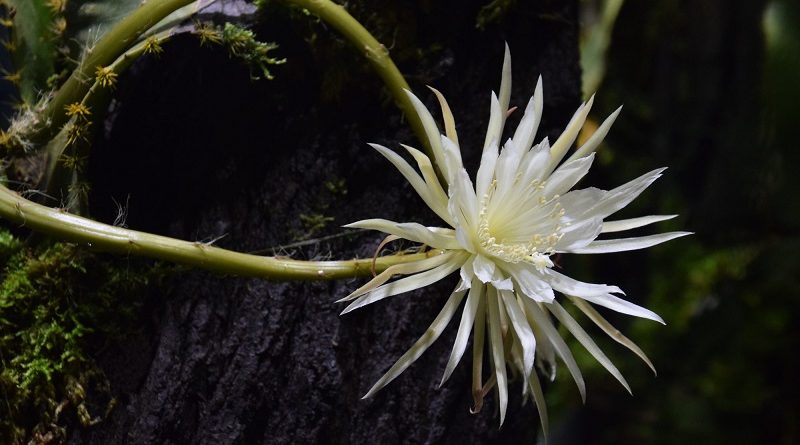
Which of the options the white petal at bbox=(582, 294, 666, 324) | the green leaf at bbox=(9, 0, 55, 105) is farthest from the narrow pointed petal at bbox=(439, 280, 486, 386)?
the green leaf at bbox=(9, 0, 55, 105)

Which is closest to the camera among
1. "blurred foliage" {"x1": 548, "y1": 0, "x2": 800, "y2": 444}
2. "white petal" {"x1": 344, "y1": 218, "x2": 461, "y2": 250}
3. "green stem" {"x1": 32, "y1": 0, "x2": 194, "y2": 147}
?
"white petal" {"x1": 344, "y1": 218, "x2": 461, "y2": 250}

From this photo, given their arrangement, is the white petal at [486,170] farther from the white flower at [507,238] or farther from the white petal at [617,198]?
the white petal at [617,198]

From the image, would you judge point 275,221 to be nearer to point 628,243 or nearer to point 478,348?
point 478,348

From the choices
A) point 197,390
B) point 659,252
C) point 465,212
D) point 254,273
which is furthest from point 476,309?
point 659,252

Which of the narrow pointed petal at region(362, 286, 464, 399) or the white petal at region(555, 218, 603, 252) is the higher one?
the white petal at region(555, 218, 603, 252)

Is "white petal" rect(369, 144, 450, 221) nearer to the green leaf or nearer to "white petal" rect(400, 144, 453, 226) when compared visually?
"white petal" rect(400, 144, 453, 226)

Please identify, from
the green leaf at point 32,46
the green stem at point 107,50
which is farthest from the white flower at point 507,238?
the green leaf at point 32,46

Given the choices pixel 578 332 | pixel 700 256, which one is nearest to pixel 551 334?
pixel 578 332
